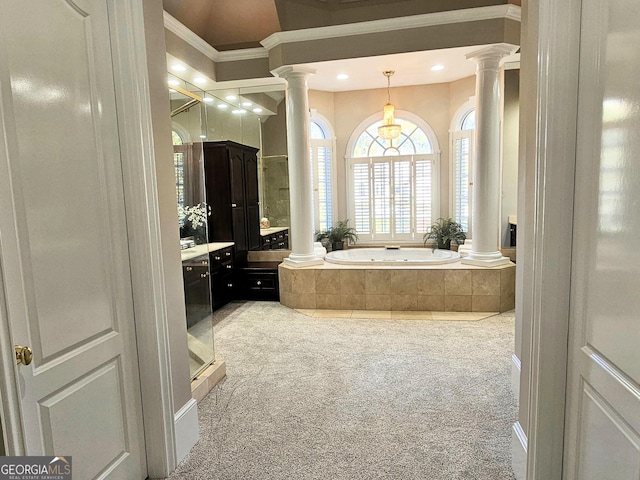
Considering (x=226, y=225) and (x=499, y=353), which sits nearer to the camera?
(x=499, y=353)

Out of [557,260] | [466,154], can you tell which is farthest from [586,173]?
[466,154]

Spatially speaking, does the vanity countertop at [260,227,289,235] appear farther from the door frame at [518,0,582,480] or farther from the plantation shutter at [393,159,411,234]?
the door frame at [518,0,582,480]

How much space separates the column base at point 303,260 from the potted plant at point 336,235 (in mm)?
1601

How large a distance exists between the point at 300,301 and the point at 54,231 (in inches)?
141

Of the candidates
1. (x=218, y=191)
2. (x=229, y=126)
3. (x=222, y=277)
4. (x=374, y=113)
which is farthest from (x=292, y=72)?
(x=222, y=277)

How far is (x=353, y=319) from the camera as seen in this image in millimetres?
4316

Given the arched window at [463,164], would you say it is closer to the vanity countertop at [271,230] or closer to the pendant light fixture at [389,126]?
the pendant light fixture at [389,126]

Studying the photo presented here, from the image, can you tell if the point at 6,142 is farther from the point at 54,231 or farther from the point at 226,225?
the point at 226,225

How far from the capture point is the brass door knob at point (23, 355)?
1.19 meters

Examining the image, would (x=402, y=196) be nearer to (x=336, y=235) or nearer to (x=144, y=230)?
(x=336, y=235)

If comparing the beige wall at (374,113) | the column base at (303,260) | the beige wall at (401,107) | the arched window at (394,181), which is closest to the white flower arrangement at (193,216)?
the column base at (303,260)

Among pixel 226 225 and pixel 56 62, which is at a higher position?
pixel 56 62

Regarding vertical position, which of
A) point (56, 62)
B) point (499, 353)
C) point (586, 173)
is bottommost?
point (499, 353)

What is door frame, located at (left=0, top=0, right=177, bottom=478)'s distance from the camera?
1.67 metres
